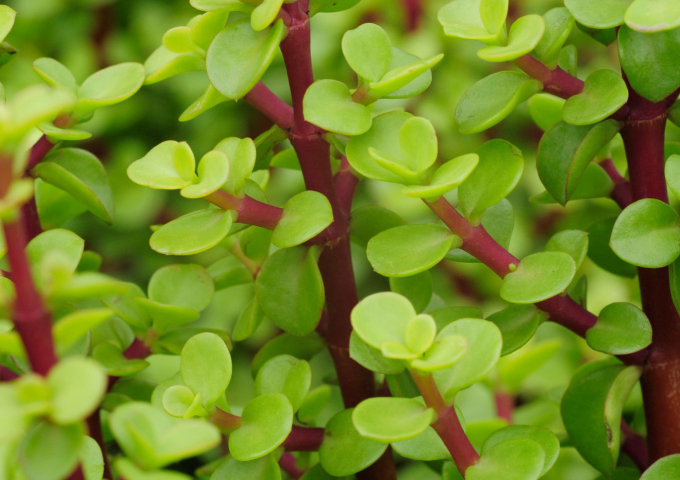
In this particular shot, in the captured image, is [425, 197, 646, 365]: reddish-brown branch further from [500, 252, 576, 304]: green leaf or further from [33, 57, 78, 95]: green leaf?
[33, 57, 78, 95]: green leaf

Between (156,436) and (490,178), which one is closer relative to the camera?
(156,436)

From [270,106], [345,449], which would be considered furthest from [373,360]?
[270,106]

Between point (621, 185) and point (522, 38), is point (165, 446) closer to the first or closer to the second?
point (522, 38)

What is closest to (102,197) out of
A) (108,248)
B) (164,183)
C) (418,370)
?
(164,183)

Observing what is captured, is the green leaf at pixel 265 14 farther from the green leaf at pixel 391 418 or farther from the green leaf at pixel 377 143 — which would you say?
the green leaf at pixel 391 418

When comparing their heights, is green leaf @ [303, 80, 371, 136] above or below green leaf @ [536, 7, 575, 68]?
below

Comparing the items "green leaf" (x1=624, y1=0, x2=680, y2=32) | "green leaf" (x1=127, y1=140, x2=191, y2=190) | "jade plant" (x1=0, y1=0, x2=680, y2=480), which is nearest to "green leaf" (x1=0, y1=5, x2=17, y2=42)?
"jade plant" (x1=0, y1=0, x2=680, y2=480)

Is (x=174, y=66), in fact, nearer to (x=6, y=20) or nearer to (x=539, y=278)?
(x=6, y=20)
